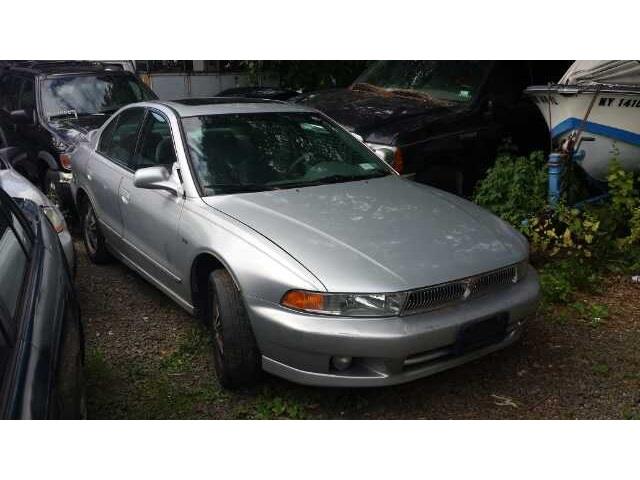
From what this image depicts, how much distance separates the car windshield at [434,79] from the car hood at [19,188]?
12.7ft

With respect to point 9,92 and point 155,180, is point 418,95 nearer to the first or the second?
point 155,180

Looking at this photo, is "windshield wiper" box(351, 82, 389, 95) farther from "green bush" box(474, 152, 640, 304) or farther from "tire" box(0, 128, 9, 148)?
"tire" box(0, 128, 9, 148)

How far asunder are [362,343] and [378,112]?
382 centimetres

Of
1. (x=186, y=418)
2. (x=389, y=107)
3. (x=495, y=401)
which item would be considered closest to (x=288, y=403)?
(x=186, y=418)

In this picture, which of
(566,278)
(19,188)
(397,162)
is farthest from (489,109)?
(19,188)

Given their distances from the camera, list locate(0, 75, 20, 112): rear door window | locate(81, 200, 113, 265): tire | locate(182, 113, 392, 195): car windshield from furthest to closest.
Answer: locate(0, 75, 20, 112): rear door window → locate(81, 200, 113, 265): tire → locate(182, 113, 392, 195): car windshield

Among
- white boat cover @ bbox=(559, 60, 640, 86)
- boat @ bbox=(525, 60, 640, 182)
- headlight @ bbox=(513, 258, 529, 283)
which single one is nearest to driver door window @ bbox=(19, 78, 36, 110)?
boat @ bbox=(525, 60, 640, 182)

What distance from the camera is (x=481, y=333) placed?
10.5 feet

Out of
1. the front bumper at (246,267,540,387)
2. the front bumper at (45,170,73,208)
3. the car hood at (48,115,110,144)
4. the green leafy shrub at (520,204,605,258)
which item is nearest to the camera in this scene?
the front bumper at (246,267,540,387)

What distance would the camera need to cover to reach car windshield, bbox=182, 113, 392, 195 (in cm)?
399

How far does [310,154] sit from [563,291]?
2150 millimetres

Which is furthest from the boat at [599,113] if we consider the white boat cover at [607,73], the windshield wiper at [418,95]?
the windshield wiper at [418,95]

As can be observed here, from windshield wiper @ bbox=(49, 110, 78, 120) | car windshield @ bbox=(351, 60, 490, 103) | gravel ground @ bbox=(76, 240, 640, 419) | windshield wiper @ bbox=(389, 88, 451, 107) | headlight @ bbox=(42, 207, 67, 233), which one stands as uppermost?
car windshield @ bbox=(351, 60, 490, 103)

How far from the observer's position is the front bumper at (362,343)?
2.96 metres
